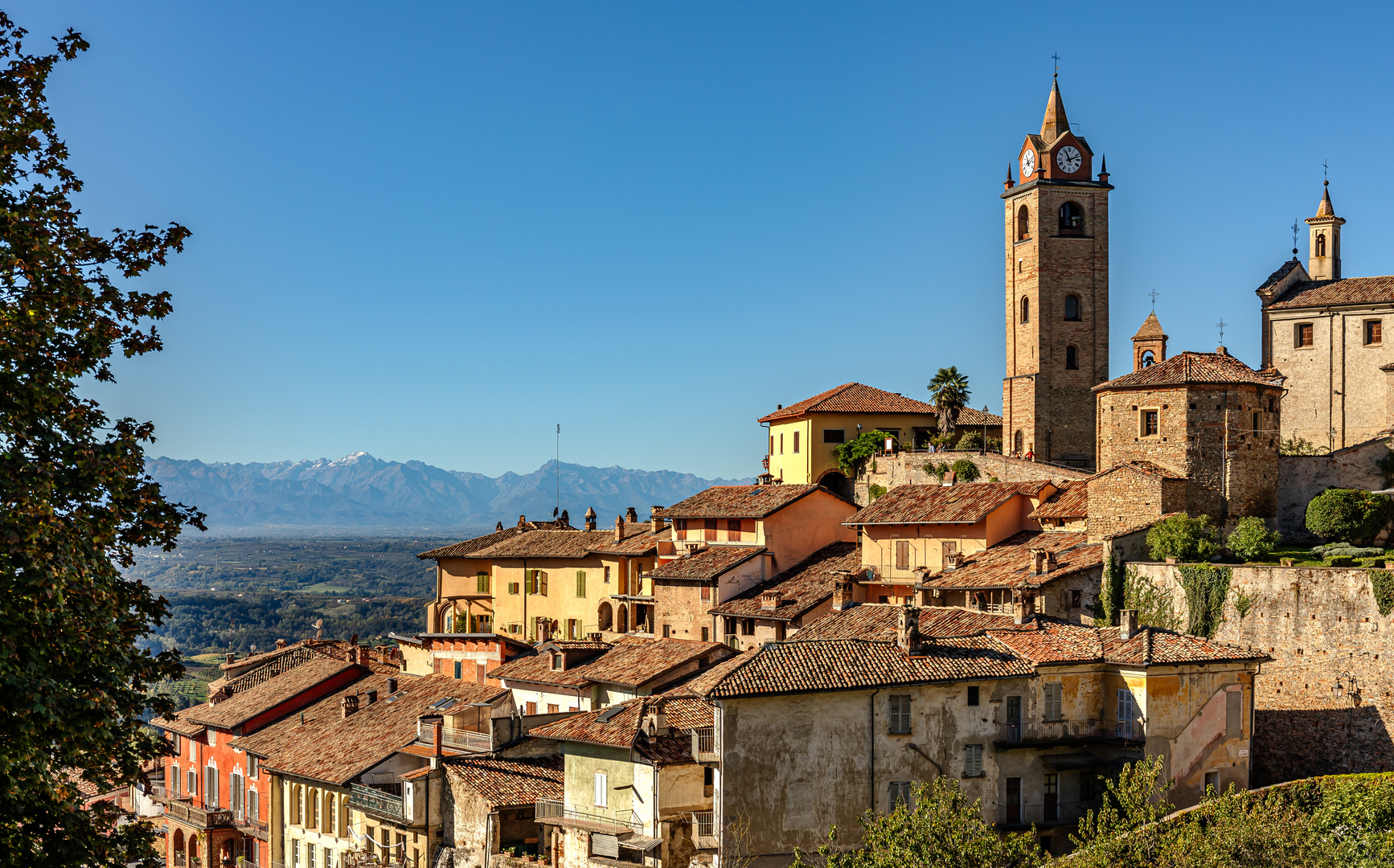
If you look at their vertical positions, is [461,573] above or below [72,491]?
below

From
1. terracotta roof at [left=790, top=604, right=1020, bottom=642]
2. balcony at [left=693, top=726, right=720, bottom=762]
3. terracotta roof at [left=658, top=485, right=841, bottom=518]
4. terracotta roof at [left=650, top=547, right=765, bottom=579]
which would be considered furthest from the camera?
terracotta roof at [left=658, top=485, right=841, bottom=518]

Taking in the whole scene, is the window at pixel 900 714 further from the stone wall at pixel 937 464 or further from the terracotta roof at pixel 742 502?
the stone wall at pixel 937 464

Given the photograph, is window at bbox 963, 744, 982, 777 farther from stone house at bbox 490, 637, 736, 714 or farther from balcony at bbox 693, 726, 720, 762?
A: stone house at bbox 490, 637, 736, 714

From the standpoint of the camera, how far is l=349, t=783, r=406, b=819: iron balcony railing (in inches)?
1518

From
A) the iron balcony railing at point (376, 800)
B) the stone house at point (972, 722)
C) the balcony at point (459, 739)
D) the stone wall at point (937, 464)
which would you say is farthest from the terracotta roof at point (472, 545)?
the stone house at point (972, 722)

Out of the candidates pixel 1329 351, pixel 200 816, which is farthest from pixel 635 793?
pixel 1329 351

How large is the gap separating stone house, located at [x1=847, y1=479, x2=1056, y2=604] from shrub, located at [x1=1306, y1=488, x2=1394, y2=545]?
9318mm

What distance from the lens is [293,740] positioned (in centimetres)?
4809

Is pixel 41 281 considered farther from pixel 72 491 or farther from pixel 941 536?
pixel 941 536

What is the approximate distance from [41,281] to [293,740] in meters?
35.3

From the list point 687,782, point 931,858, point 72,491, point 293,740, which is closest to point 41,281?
point 72,491

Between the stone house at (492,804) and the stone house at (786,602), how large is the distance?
10.3 meters

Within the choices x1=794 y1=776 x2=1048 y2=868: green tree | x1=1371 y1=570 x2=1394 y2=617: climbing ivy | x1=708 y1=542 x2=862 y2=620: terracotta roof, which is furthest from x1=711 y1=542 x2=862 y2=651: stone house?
x1=794 y1=776 x2=1048 y2=868: green tree

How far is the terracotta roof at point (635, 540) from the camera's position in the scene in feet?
188
